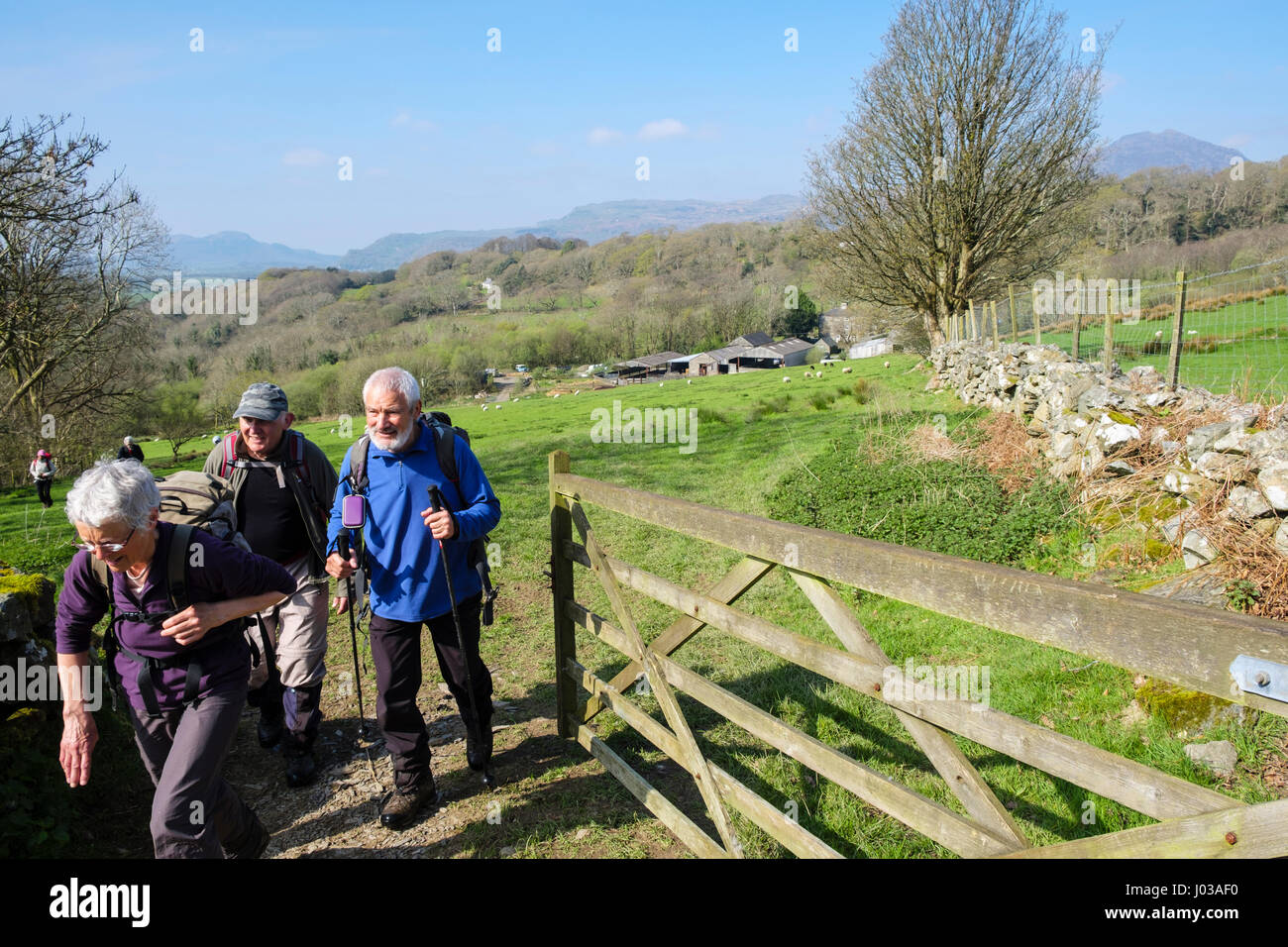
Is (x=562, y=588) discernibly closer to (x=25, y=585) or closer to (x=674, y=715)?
(x=674, y=715)

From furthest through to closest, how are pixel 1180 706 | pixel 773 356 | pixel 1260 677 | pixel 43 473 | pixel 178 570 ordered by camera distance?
pixel 773 356 → pixel 43 473 → pixel 1180 706 → pixel 178 570 → pixel 1260 677

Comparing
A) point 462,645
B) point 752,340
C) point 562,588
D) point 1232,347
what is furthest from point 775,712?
point 752,340

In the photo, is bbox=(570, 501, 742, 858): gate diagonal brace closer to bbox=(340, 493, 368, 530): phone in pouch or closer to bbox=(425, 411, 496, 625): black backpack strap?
bbox=(425, 411, 496, 625): black backpack strap

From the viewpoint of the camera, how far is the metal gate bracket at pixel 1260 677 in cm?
142

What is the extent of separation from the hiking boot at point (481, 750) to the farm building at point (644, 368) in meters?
85.9

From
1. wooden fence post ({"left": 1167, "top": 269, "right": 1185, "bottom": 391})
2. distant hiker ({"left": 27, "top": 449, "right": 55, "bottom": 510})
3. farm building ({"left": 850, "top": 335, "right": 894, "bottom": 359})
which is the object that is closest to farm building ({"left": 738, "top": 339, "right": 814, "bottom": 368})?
farm building ({"left": 850, "top": 335, "right": 894, "bottom": 359})

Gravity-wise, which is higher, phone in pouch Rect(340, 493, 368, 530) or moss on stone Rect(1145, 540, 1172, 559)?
phone in pouch Rect(340, 493, 368, 530)

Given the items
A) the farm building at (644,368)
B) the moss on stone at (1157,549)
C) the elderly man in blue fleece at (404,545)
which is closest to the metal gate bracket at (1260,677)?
the elderly man in blue fleece at (404,545)

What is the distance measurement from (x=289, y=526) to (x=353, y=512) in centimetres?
98

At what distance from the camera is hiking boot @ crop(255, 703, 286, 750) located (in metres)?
4.94

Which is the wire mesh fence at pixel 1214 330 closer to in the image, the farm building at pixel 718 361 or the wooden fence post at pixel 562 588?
the wooden fence post at pixel 562 588

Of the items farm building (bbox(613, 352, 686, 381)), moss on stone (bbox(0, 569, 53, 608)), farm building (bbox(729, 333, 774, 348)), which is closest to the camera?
moss on stone (bbox(0, 569, 53, 608))

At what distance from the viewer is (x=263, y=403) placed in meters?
4.35
